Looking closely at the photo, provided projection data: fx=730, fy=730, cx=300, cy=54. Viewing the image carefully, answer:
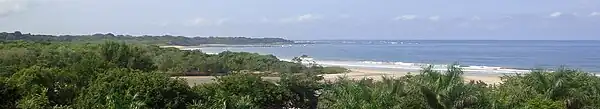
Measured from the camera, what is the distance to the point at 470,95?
1000 inches

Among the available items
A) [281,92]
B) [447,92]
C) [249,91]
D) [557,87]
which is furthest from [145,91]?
[557,87]

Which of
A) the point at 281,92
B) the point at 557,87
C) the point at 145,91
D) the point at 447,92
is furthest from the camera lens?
the point at 281,92

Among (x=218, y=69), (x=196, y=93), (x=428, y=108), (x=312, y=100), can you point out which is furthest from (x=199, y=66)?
(x=428, y=108)

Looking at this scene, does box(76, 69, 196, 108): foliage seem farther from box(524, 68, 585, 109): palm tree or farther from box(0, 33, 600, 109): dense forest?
box(524, 68, 585, 109): palm tree

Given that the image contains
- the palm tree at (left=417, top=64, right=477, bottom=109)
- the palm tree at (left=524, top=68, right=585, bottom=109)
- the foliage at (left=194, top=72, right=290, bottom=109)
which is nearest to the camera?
the palm tree at (left=417, top=64, right=477, bottom=109)

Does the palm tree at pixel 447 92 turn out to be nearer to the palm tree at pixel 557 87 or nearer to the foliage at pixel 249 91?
the palm tree at pixel 557 87

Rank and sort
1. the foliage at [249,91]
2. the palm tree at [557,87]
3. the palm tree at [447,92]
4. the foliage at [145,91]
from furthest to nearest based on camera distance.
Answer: the foliage at [249,91], the palm tree at [557,87], the foliage at [145,91], the palm tree at [447,92]

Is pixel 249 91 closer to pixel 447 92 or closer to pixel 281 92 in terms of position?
pixel 281 92

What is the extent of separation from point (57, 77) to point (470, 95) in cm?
1667

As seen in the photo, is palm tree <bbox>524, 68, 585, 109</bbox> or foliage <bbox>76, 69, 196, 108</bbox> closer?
foliage <bbox>76, 69, 196, 108</bbox>

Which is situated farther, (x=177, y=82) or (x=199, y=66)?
(x=199, y=66)

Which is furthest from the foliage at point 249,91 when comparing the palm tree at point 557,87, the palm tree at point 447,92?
the palm tree at point 557,87

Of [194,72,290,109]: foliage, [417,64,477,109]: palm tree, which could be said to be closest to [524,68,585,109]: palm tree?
[417,64,477,109]: palm tree

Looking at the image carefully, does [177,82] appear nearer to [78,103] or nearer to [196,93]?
[196,93]
